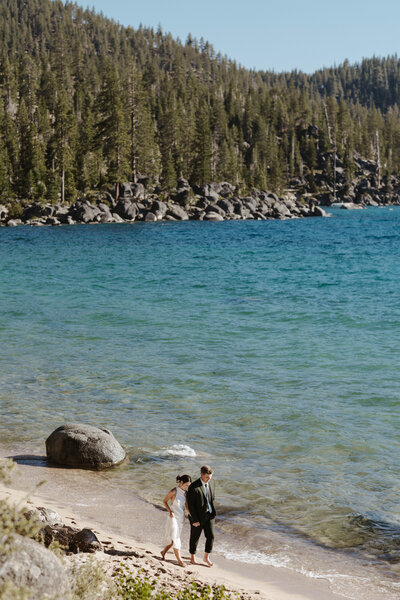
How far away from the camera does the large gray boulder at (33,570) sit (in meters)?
4.52

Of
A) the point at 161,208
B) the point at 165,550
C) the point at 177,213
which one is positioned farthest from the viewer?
the point at 177,213

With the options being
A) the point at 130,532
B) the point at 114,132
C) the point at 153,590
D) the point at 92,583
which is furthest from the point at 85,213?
the point at 92,583

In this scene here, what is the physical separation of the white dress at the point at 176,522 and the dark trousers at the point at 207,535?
0.61 feet

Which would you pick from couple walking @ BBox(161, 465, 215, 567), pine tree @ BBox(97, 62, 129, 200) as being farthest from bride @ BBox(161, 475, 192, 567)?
pine tree @ BBox(97, 62, 129, 200)

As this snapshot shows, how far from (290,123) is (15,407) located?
6382 inches

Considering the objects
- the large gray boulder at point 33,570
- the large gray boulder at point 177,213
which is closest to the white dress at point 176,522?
the large gray boulder at point 33,570

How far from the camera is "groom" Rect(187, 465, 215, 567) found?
330 inches

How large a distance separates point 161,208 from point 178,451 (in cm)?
8040

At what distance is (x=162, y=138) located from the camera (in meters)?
121

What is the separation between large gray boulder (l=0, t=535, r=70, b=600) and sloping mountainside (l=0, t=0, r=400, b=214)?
82271 mm

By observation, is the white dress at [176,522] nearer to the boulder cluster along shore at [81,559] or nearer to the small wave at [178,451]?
the boulder cluster along shore at [81,559]

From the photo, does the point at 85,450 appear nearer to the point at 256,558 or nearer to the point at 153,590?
the point at 256,558

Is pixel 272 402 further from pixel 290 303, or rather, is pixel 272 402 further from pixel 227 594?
pixel 290 303

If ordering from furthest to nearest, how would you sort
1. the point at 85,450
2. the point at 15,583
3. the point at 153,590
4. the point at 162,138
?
the point at 162,138 → the point at 85,450 → the point at 153,590 → the point at 15,583
